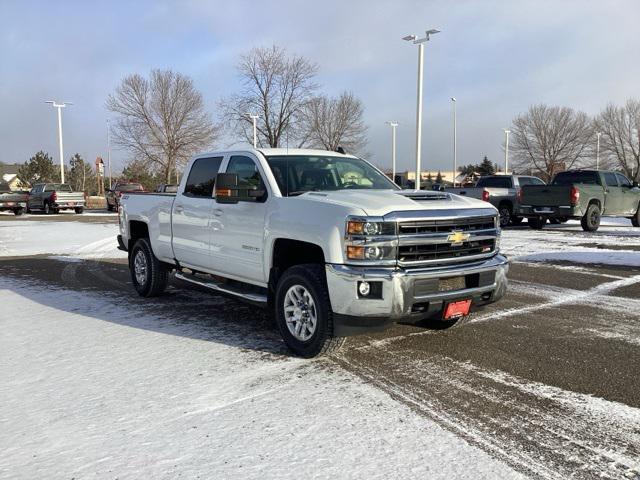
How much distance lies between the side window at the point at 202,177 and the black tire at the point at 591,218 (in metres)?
14.3

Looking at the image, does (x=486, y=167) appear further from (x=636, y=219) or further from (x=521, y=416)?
(x=521, y=416)

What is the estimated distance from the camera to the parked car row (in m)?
17.1

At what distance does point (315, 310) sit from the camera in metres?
4.74

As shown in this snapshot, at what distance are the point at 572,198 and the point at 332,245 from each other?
14.5 metres

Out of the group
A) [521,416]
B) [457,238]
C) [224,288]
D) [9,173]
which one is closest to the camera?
[521,416]

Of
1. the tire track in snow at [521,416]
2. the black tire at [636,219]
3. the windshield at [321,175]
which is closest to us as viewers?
the tire track in snow at [521,416]

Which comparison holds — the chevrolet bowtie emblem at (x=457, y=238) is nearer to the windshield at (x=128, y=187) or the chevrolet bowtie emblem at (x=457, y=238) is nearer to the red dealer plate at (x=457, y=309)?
the red dealer plate at (x=457, y=309)

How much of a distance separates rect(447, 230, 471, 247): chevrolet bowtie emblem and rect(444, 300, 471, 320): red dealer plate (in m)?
0.52

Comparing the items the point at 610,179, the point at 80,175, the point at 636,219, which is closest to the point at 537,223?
the point at 610,179

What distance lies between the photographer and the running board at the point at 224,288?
17.9ft

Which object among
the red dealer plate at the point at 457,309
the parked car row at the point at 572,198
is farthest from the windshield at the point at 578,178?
the red dealer plate at the point at 457,309

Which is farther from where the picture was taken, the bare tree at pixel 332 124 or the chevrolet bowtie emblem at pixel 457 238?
the bare tree at pixel 332 124

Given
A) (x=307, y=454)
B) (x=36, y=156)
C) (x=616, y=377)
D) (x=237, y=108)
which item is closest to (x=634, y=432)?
(x=616, y=377)

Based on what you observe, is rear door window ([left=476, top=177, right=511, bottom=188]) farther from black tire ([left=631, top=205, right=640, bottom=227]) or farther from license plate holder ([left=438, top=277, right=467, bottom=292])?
license plate holder ([left=438, top=277, right=467, bottom=292])
